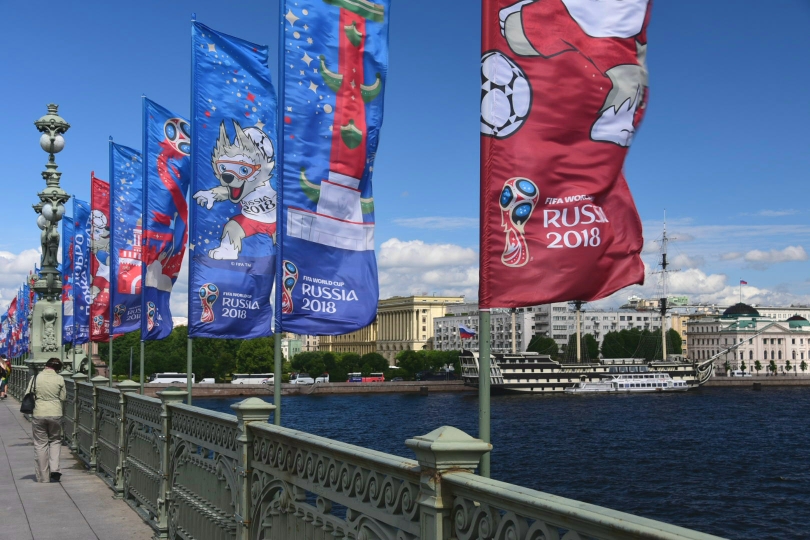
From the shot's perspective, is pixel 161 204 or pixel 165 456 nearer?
pixel 165 456

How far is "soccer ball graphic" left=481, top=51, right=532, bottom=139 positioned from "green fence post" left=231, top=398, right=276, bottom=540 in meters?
2.82

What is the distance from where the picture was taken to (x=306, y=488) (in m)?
5.74

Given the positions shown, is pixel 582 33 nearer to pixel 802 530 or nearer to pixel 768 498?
pixel 802 530

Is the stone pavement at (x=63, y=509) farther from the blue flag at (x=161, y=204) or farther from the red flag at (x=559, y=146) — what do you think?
the red flag at (x=559, y=146)

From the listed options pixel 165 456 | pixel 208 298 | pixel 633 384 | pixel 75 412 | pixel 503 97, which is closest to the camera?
pixel 503 97

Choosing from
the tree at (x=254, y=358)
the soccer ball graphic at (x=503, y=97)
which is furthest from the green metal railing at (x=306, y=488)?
the tree at (x=254, y=358)

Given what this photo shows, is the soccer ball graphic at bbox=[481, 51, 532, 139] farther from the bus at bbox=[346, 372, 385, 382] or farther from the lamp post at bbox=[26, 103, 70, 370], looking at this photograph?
the bus at bbox=[346, 372, 385, 382]

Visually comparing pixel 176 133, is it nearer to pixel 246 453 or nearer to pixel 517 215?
pixel 246 453

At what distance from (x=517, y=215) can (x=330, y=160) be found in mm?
4617

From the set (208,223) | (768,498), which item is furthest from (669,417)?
(208,223)

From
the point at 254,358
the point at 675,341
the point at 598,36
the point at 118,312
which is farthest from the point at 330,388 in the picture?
the point at 598,36

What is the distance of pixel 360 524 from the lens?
494cm

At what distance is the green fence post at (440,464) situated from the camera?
161 inches

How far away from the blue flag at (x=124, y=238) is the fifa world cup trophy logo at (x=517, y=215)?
16561mm
